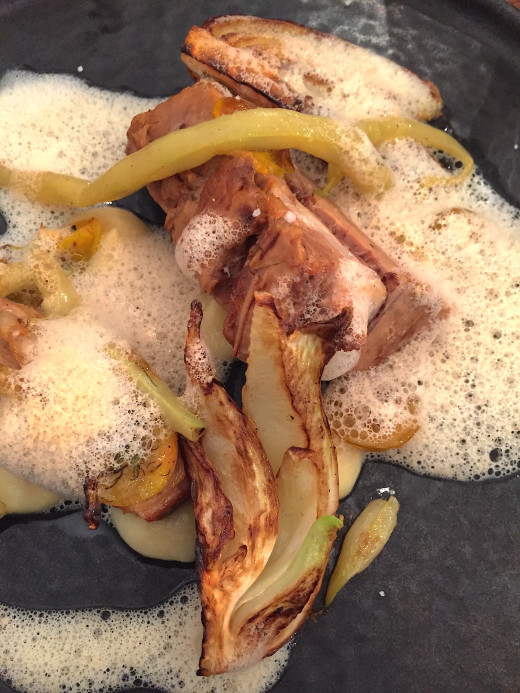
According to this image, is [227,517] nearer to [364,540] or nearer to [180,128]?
[364,540]

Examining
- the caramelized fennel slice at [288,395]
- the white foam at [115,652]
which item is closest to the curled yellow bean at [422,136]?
the caramelized fennel slice at [288,395]

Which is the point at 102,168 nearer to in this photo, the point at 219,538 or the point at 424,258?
the point at 424,258

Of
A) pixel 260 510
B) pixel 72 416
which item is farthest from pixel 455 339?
pixel 72 416

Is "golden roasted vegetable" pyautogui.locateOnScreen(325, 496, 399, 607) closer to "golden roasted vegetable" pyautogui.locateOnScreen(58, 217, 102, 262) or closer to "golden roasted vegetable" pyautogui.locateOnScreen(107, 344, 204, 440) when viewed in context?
"golden roasted vegetable" pyautogui.locateOnScreen(107, 344, 204, 440)

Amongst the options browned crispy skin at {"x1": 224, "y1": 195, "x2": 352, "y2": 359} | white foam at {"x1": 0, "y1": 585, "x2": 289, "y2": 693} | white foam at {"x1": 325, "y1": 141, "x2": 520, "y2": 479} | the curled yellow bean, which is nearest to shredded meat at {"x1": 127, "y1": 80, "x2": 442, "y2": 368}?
browned crispy skin at {"x1": 224, "y1": 195, "x2": 352, "y2": 359}

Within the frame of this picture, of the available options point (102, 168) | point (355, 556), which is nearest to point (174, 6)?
point (102, 168)
